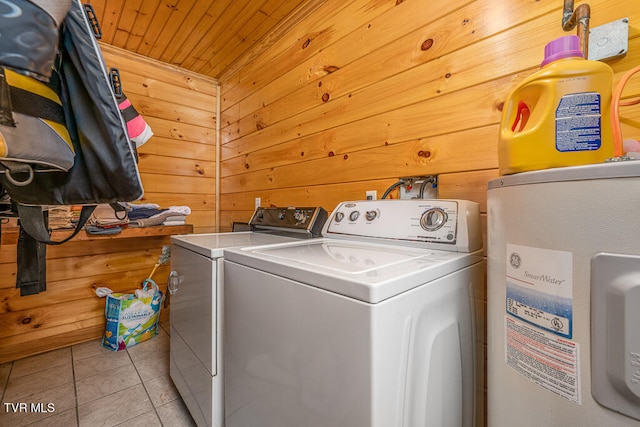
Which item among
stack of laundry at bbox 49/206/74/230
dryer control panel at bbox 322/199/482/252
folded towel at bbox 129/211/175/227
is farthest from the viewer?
folded towel at bbox 129/211/175/227

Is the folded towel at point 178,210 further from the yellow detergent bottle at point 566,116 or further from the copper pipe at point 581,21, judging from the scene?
the copper pipe at point 581,21

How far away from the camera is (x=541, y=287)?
0.49 m

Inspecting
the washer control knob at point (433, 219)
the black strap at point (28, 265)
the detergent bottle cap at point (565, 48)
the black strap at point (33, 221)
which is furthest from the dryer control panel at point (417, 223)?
the black strap at point (28, 265)

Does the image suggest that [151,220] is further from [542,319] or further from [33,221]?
[542,319]

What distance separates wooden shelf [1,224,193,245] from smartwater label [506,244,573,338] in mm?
2065

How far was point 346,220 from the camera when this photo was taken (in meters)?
1.18

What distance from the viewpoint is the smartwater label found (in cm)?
46

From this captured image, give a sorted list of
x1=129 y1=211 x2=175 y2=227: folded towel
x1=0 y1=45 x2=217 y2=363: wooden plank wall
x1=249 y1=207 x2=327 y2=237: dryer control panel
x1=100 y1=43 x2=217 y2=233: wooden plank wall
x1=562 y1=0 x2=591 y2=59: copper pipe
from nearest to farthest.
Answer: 1. x1=562 y1=0 x2=591 y2=59: copper pipe
2. x1=249 y1=207 x2=327 y2=237: dryer control panel
3. x1=0 y1=45 x2=217 y2=363: wooden plank wall
4. x1=129 y1=211 x2=175 y2=227: folded towel
5. x1=100 y1=43 x2=217 y2=233: wooden plank wall

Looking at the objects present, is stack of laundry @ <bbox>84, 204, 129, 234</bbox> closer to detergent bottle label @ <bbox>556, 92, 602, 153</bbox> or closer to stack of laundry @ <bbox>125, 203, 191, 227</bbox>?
stack of laundry @ <bbox>125, 203, 191, 227</bbox>

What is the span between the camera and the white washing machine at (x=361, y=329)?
19.6 inches

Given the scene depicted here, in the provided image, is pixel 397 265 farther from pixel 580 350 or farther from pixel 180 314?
pixel 180 314

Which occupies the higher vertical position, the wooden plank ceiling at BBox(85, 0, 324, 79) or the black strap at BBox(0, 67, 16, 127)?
the wooden plank ceiling at BBox(85, 0, 324, 79)

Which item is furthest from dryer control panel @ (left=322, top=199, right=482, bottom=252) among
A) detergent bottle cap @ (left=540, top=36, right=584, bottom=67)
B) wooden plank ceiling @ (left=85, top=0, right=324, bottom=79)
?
wooden plank ceiling @ (left=85, top=0, right=324, bottom=79)

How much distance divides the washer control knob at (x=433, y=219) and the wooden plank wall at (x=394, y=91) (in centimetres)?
21
